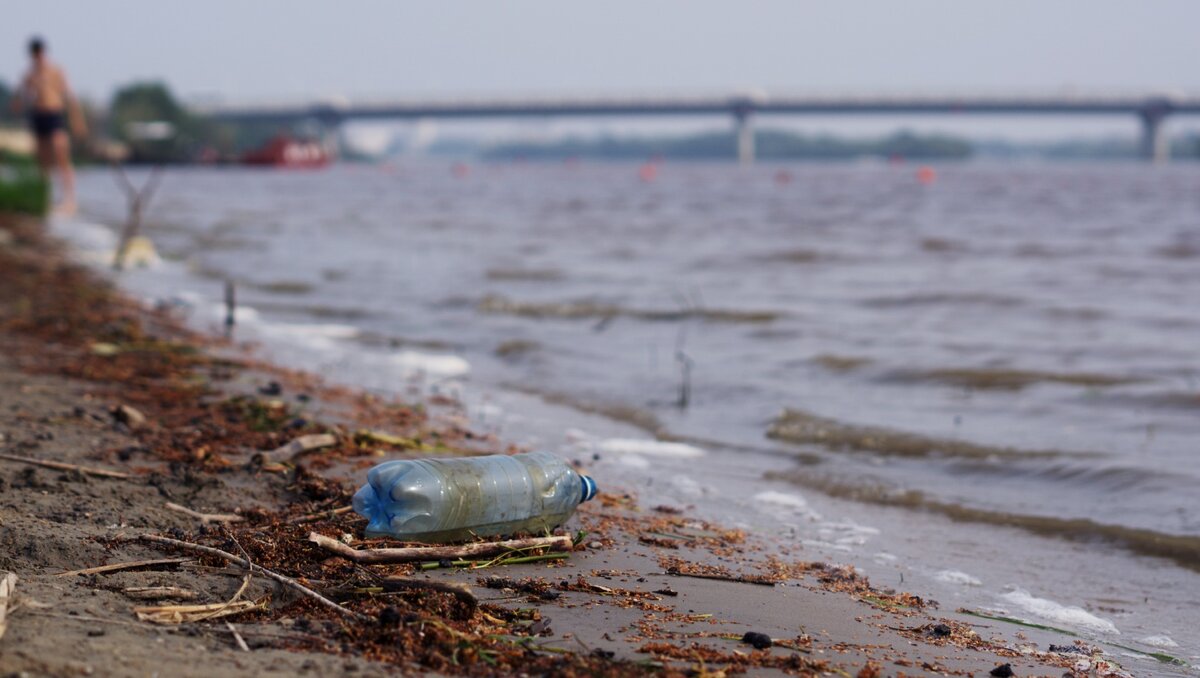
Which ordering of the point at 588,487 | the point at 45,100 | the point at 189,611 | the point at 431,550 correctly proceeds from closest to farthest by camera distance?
the point at 189,611, the point at 431,550, the point at 588,487, the point at 45,100

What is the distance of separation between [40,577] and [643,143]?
13600 cm

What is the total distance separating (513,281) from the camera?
1281 cm

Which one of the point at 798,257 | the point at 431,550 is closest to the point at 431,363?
the point at 431,550

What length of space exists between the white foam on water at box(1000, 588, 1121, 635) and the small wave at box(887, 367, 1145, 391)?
12.2 feet

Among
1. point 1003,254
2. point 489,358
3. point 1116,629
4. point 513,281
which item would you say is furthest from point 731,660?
point 1003,254

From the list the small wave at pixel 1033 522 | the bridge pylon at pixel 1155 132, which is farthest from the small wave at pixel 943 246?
the bridge pylon at pixel 1155 132

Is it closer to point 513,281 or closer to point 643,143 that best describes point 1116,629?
point 513,281

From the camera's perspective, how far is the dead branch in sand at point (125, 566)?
9.20 ft

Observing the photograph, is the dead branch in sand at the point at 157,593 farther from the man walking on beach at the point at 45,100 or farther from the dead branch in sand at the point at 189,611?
the man walking on beach at the point at 45,100

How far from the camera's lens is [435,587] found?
2.81 metres

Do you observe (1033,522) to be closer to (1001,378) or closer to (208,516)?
(1001,378)

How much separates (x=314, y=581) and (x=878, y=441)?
3585 millimetres

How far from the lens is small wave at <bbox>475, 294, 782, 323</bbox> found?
32.8 ft

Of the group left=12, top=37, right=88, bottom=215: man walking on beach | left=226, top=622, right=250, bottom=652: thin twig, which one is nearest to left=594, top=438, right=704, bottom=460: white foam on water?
left=226, top=622, right=250, bottom=652: thin twig
